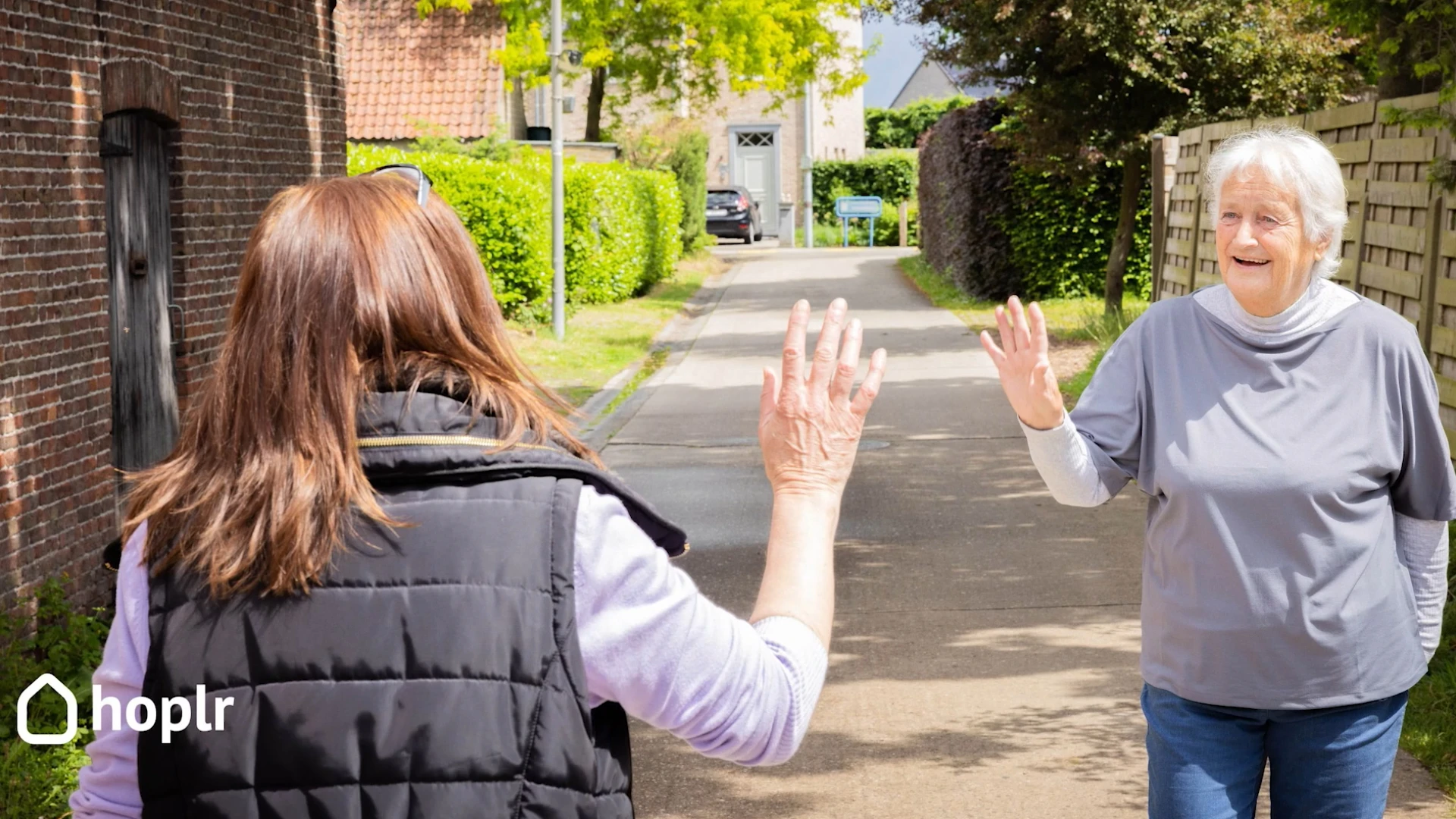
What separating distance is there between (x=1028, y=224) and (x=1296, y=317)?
17793mm

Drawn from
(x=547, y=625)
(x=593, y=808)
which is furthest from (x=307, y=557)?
(x=593, y=808)

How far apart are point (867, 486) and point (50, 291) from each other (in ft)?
16.5

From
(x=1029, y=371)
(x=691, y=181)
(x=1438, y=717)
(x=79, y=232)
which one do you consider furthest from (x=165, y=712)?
(x=691, y=181)

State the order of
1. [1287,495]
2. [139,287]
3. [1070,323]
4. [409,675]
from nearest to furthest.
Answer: [409,675] → [1287,495] → [139,287] → [1070,323]

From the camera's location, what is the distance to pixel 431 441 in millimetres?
1733

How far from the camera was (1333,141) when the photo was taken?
7.88 metres

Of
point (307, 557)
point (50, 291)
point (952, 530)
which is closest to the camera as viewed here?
point (307, 557)

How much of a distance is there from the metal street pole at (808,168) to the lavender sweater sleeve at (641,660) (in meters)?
38.9

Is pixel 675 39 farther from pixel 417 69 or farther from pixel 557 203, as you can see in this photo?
pixel 557 203

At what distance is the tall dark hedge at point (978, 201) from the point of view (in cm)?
2075

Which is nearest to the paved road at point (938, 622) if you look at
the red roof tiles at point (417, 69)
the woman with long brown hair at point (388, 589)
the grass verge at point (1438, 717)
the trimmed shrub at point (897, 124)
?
the grass verge at point (1438, 717)

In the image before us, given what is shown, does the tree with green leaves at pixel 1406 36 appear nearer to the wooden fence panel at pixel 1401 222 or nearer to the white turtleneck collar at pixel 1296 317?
the wooden fence panel at pixel 1401 222

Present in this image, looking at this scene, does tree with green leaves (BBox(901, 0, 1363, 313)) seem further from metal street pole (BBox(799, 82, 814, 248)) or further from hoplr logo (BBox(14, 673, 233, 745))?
metal street pole (BBox(799, 82, 814, 248))

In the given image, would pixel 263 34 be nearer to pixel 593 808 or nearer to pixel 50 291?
pixel 50 291
